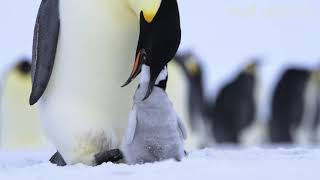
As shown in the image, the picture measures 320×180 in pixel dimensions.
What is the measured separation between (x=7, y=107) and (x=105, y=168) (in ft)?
24.6

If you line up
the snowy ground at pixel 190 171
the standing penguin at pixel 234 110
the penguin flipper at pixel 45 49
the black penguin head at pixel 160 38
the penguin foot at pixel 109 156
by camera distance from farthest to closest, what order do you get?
the standing penguin at pixel 234 110 → the penguin flipper at pixel 45 49 → the penguin foot at pixel 109 156 → the black penguin head at pixel 160 38 → the snowy ground at pixel 190 171

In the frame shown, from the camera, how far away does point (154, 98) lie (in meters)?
3.19

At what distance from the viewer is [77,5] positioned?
3393 mm

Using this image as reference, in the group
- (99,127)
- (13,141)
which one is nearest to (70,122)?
(99,127)

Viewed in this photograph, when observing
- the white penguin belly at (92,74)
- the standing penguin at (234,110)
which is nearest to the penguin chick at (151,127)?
the white penguin belly at (92,74)

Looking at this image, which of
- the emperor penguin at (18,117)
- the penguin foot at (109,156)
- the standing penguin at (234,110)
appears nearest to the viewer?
the penguin foot at (109,156)

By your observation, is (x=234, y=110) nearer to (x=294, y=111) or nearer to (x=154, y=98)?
(x=294, y=111)

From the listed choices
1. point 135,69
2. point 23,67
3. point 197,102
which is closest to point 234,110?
point 197,102

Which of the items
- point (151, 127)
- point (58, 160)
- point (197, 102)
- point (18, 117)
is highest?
point (151, 127)

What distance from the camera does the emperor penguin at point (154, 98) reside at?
3131 mm

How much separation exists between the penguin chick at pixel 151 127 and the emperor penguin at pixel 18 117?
709cm

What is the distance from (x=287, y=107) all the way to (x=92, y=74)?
1048 cm

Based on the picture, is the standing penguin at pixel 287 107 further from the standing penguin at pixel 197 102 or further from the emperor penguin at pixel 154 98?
the emperor penguin at pixel 154 98

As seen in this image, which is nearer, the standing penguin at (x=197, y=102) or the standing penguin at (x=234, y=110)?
the standing penguin at (x=197, y=102)
